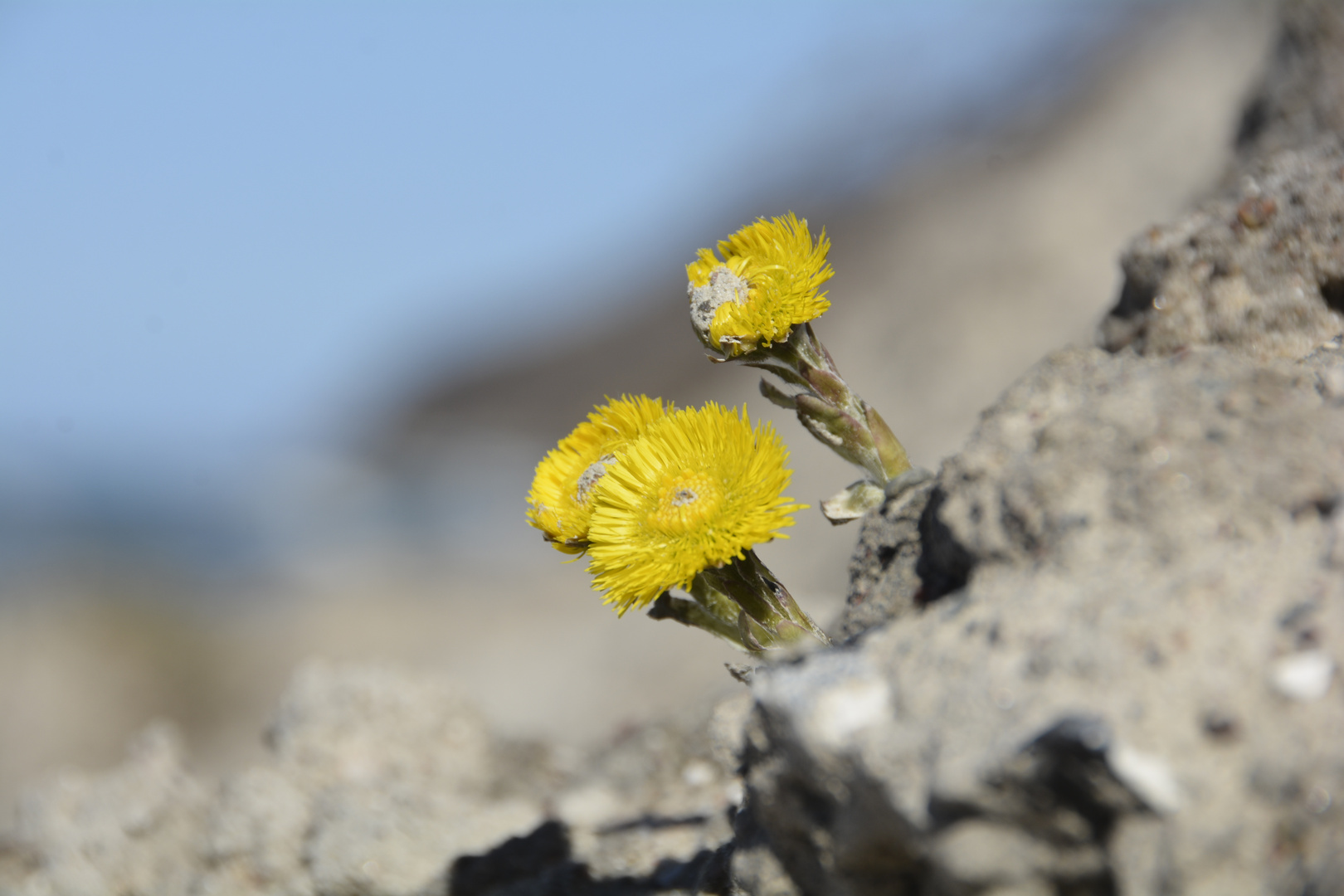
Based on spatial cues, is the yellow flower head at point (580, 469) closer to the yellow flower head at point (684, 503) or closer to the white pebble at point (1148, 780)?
the yellow flower head at point (684, 503)

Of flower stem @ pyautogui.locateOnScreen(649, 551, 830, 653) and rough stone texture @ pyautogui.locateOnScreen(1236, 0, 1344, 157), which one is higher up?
rough stone texture @ pyautogui.locateOnScreen(1236, 0, 1344, 157)

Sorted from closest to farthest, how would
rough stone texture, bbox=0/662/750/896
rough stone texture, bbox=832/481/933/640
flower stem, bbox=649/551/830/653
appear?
rough stone texture, bbox=832/481/933/640, flower stem, bbox=649/551/830/653, rough stone texture, bbox=0/662/750/896

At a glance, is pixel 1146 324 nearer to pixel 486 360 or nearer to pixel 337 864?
pixel 337 864

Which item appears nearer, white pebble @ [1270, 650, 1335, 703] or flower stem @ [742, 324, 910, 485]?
white pebble @ [1270, 650, 1335, 703]

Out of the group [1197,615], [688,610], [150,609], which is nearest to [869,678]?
[1197,615]

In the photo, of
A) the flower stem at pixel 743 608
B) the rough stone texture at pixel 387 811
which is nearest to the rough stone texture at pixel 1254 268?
the flower stem at pixel 743 608

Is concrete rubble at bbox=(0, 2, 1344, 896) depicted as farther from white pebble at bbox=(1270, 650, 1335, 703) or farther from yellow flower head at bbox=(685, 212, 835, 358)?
yellow flower head at bbox=(685, 212, 835, 358)

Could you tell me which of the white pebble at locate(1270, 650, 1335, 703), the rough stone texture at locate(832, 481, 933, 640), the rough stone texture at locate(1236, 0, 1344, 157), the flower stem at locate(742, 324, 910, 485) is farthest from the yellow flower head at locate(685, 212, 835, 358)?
the rough stone texture at locate(1236, 0, 1344, 157)
